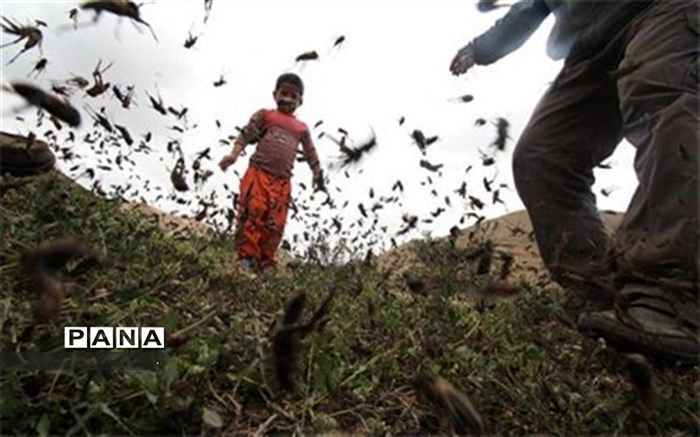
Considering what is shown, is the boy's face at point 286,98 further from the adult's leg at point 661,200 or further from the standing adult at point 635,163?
the adult's leg at point 661,200

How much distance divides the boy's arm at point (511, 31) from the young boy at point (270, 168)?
2945 mm

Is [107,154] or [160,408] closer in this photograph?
[160,408]

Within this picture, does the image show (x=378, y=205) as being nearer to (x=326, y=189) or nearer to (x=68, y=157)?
(x=326, y=189)

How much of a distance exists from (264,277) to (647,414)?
2.57 m

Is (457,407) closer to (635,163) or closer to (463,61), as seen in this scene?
(635,163)

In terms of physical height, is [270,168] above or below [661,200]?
above

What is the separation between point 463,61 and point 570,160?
94cm

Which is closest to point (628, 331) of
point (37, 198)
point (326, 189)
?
point (37, 198)

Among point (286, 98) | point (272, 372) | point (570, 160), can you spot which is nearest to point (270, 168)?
point (286, 98)

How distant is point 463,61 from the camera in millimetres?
4027

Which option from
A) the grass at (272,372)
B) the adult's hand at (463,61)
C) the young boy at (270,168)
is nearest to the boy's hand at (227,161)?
the young boy at (270,168)

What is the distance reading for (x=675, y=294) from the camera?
2.48m

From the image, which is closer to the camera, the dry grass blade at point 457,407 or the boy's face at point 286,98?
the dry grass blade at point 457,407

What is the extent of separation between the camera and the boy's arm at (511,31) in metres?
4.01
